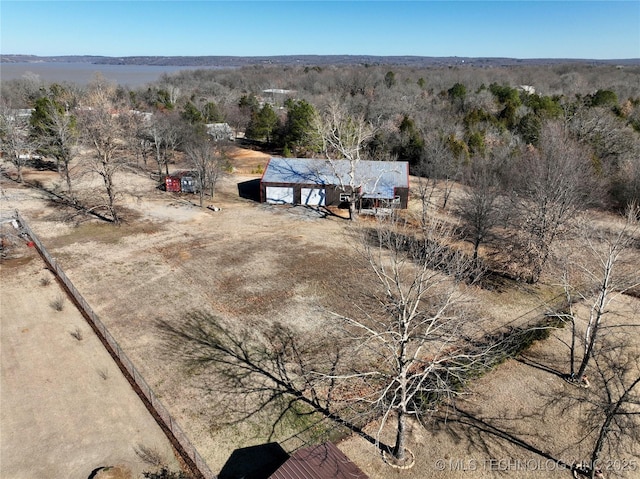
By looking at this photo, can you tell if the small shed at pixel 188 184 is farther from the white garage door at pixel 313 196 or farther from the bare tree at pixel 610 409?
the bare tree at pixel 610 409

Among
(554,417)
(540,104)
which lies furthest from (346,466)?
(540,104)

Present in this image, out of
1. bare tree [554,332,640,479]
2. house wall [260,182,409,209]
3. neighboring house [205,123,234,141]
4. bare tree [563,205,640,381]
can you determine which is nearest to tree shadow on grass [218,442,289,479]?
bare tree [554,332,640,479]

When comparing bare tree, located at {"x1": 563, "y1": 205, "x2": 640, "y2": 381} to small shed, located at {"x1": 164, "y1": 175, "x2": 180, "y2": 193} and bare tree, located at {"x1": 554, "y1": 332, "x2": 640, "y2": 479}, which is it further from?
small shed, located at {"x1": 164, "y1": 175, "x2": 180, "y2": 193}

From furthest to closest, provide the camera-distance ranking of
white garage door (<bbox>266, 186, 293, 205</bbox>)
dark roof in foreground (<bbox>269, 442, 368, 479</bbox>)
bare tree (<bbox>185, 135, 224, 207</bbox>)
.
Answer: white garage door (<bbox>266, 186, 293, 205</bbox>)
bare tree (<bbox>185, 135, 224, 207</bbox>)
dark roof in foreground (<bbox>269, 442, 368, 479</bbox>)

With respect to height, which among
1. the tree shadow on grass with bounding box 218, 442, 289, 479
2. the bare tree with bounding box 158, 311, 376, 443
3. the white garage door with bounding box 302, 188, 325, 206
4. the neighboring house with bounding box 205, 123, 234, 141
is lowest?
the tree shadow on grass with bounding box 218, 442, 289, 479

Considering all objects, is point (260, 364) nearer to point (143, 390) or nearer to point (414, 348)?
point (143, 390)

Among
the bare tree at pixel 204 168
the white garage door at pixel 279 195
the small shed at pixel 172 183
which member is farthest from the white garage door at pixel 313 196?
the small shed at pixel 172 183

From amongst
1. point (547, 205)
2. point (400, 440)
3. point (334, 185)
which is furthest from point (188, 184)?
point (400, 440)
